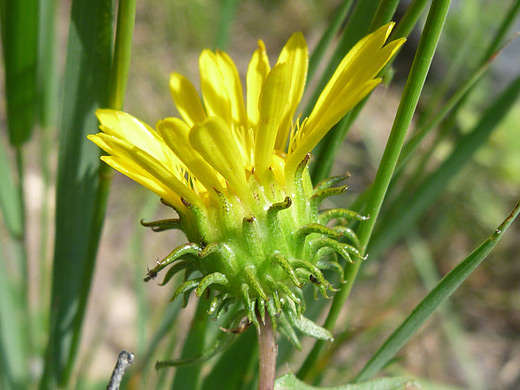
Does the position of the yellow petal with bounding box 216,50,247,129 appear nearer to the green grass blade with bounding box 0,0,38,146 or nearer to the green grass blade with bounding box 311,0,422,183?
the green grass blade with bounding box 311,0,422,183

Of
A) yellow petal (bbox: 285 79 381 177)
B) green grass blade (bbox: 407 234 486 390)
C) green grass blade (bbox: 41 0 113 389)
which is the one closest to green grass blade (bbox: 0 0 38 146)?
green grass blade (bbox: 41 0 113 389)

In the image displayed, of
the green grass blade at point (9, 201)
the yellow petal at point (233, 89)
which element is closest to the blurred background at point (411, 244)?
the green grass blade at point (9, 201)

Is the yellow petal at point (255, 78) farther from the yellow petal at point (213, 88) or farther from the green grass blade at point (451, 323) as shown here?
the green grass blade at point (451, 323)

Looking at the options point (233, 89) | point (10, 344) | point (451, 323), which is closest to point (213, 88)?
point (233, 89)

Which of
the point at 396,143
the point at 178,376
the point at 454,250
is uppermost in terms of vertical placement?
the point at 396,143

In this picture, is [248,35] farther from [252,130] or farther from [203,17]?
[252,130]

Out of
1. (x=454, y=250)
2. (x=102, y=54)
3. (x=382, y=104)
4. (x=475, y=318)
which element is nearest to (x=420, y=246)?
(x=454, y=250)

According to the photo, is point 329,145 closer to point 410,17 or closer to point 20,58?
point 410,17
